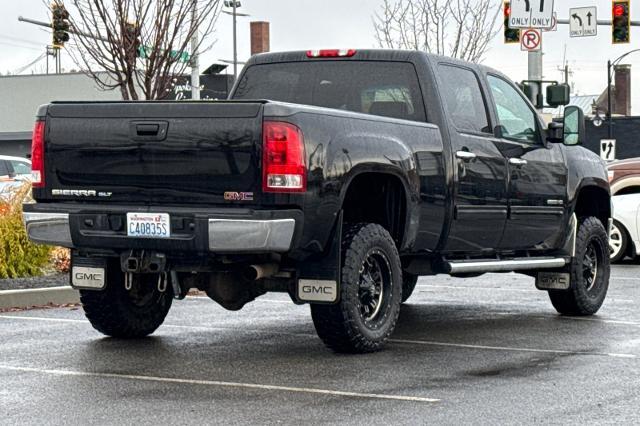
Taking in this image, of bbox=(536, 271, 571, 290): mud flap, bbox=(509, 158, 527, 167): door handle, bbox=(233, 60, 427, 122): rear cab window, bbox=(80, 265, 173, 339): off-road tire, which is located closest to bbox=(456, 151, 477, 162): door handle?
bbox=(233, 60, 427, 122): rear cab window

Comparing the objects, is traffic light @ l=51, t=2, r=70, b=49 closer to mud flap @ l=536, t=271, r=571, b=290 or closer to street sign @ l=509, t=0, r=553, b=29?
street sign @ l=509, t=0, r=553, b=29

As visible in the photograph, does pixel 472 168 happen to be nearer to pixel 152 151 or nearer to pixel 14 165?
pixel 152 151

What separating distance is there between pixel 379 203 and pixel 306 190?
130 cm

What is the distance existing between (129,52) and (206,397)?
12.9 m

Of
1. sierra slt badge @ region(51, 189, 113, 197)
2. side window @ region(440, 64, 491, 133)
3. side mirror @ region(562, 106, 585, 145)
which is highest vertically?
side window @ region(440, 64, 491, 133)

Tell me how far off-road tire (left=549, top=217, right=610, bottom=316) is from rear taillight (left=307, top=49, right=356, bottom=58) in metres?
2.89

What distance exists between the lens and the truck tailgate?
28.3ft

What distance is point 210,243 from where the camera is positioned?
8.61 metres

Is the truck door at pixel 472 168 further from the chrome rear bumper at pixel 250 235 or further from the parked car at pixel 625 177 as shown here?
the parked car at pixel 625 177

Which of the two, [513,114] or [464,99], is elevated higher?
[464,99]

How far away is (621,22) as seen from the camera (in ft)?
114

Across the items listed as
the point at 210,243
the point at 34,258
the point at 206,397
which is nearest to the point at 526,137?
the point at 210,243

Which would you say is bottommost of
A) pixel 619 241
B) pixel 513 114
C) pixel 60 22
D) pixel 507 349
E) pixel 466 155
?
pixel 507 349

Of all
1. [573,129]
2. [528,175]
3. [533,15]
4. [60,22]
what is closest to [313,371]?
[528,175]
